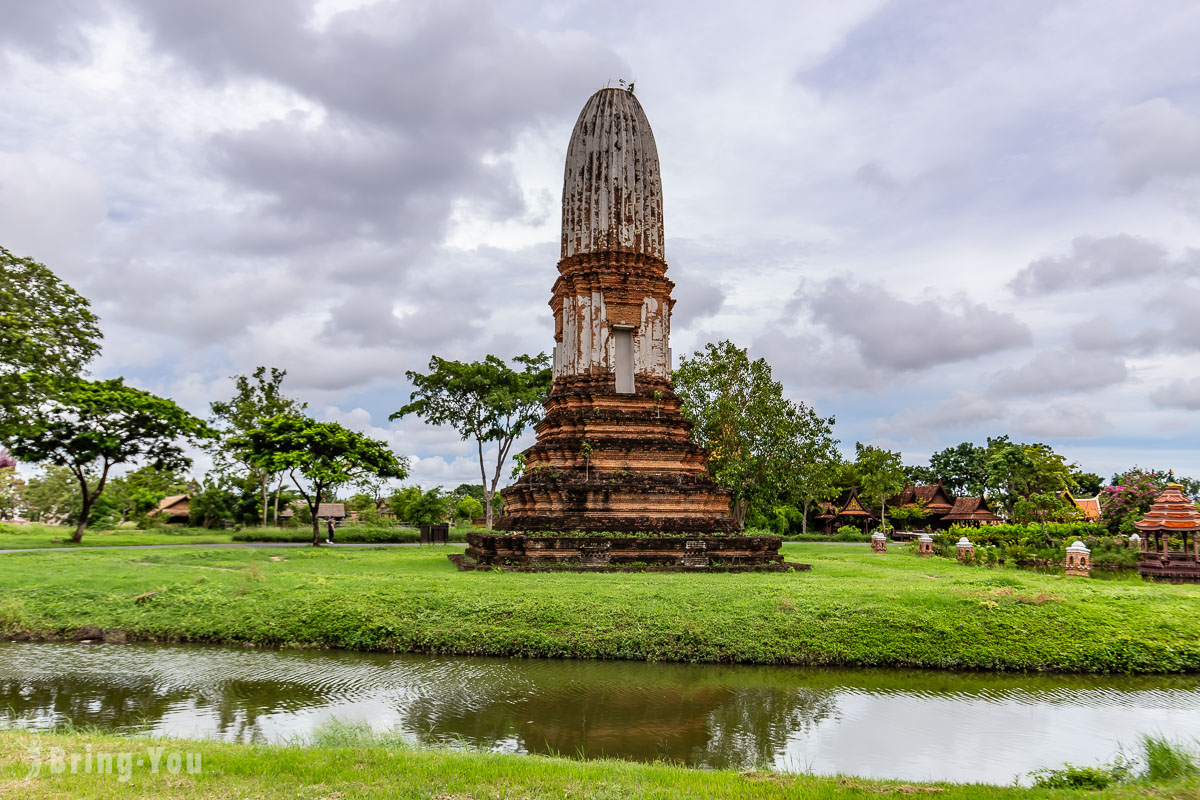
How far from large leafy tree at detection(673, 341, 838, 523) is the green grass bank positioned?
49.4 feet

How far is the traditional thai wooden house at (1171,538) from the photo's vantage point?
16781 mm

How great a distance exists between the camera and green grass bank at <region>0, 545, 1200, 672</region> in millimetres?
9602

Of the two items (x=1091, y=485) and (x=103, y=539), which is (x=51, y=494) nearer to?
(x=103, y=539)

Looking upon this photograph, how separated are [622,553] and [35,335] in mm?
17580

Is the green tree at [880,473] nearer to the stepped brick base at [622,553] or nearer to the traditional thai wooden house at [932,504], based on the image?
the traditional thai wooden house at [932,504]

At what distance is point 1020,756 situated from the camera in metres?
6.36

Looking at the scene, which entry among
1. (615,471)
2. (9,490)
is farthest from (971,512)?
(9,490)

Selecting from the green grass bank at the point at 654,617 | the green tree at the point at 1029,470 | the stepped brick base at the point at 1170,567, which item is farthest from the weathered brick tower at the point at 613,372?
the green tree at the point at 1029,470

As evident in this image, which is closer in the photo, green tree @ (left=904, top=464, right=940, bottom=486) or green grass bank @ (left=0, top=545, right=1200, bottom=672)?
green grass bank @ (left=0, top=545, right=1200, bottom=672)

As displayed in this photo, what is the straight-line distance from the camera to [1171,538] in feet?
68.8

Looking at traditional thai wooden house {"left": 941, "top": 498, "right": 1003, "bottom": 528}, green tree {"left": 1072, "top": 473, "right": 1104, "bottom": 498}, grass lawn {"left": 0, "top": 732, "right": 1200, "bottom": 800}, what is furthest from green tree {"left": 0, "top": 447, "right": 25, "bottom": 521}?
green tree {"left": 1072, "top": 473, "right": 1104, "bottom": 498}

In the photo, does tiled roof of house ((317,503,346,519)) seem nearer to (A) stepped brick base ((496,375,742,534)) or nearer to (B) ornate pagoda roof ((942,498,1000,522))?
(A) stepped brick base ((496,375,742,534))

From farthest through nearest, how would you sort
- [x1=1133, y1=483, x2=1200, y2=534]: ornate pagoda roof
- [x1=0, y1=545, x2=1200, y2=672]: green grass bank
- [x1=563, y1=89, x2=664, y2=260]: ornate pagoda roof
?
[x1=563, y1=89, x2=664, y2=260]: ornate pagoda roof, [x1=1133, y1=483, x2=1200, y2=534]: ornate pagoda roof, [x1=0, y1=545, x2=1200, y2=672]: green grass bank

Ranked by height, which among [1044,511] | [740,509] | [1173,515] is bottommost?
[740,509]
